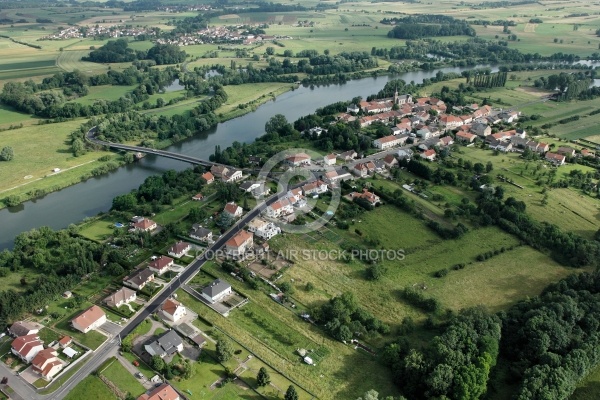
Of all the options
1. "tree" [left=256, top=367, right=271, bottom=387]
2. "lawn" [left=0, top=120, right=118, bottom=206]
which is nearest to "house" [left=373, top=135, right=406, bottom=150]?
"lawn" [left=0, top=120, right=118, bottom=206]

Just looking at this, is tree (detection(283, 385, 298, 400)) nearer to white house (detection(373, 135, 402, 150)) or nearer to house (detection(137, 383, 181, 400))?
house (detection(137, 383, 181, 400))

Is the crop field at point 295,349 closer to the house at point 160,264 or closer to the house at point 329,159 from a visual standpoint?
the house at point 160,264

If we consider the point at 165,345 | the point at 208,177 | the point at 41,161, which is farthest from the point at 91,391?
the point at 41,161

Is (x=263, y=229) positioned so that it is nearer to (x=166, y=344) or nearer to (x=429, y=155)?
(x=166, y=344)

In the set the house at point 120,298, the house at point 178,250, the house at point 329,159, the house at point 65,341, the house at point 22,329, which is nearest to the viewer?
the house at point 65,341

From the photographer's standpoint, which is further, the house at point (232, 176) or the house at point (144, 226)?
the house at point (232, 176)

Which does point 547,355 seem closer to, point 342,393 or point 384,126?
point 342,393

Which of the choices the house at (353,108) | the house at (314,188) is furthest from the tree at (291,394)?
the house at (353,108)

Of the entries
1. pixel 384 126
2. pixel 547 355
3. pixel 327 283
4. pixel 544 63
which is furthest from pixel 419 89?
pixel 547 355
